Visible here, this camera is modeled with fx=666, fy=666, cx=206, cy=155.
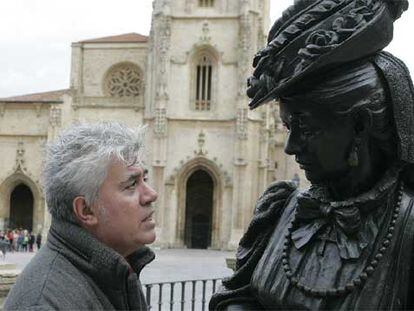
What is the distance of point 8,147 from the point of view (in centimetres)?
3762

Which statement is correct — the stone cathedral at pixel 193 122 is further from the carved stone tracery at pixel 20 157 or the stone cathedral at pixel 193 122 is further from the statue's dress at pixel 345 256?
the statue's dress at pixel 345 256

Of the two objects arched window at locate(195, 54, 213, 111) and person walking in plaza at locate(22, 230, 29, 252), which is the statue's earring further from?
arched window at locate(195, 54, 213, 111)

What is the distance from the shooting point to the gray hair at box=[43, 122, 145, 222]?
1982 millimetres

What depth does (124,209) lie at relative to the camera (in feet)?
6.63

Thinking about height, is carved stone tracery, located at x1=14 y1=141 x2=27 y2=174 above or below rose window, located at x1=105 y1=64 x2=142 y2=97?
below

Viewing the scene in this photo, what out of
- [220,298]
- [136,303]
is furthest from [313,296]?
[136,303]

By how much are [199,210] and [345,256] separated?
3415cm

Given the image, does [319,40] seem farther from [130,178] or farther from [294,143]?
[130,178]

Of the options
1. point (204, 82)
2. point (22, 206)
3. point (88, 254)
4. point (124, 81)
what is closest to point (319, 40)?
point (88, 254)

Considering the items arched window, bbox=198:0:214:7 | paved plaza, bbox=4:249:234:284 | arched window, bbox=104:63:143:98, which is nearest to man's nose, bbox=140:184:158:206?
paved plaza, bbox=4:249:234:284

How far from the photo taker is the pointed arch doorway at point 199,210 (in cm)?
3500

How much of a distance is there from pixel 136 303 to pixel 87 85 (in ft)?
123

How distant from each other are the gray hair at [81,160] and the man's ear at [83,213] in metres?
0.01

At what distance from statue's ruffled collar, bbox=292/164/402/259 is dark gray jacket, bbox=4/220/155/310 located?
1.83ft
